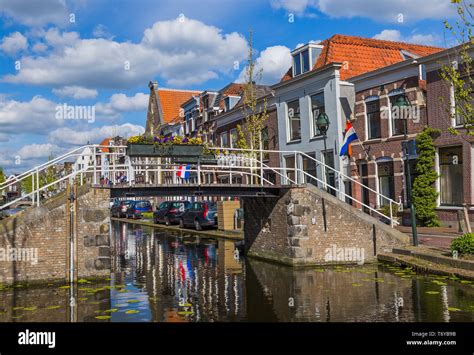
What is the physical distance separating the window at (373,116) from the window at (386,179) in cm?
130

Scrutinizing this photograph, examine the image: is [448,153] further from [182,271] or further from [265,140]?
[265,140]

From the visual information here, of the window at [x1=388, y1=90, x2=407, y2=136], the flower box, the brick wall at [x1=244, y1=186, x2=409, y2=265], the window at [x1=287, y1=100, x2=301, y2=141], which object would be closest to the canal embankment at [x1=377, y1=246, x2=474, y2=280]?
the brick wall at [x1=244, y1=186, x2=409, y2=265]

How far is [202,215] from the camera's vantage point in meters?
25.9

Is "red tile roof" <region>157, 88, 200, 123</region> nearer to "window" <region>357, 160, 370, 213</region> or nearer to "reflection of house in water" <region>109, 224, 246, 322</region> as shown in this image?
"reflection of house in water" <region>109, 224, 246, 322</region>

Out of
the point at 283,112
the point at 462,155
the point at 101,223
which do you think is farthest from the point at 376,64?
the point at 101,223

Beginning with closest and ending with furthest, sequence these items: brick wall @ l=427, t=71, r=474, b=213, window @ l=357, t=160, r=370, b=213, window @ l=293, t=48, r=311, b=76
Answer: brick wall @ l=427, t=71, r=474, b=213 → window @ l=357, t=160, r=370, b=213 → window @ l=293, t=48, r=311, b=76

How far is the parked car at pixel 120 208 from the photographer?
133 ft

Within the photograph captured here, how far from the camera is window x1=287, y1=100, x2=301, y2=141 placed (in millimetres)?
26323

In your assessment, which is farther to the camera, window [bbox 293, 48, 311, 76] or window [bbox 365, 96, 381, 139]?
window [bbox 293, 48, 311, 76]

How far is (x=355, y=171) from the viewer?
898 inches

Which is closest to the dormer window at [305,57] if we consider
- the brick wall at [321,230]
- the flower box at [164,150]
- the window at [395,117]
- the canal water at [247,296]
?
the window at [395,117]

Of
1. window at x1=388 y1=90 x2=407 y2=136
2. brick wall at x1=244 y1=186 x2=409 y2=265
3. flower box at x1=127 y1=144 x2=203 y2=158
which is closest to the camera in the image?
flower box at x1=127 y1=144 x2=203 y2=158

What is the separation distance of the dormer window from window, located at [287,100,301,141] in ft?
5.34
